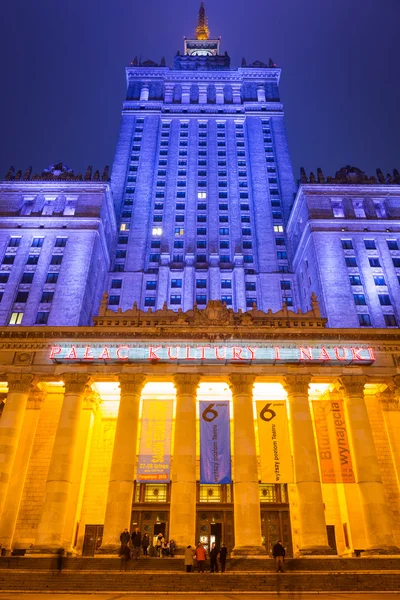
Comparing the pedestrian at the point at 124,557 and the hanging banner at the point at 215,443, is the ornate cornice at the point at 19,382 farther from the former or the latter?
the pedestrian at the point at 124,557

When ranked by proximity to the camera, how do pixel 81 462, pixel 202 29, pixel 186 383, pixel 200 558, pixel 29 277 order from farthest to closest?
1. pixel 202 29
2. pixel 29 277
3. pixel 186 383
4. pixel 81 462
5. pixel 200 558

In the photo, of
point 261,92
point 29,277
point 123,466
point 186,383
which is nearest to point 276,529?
point 186,383

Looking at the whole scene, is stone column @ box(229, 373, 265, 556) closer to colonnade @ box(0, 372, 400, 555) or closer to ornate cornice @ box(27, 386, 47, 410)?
colonnade @ box(0, 372, 400, 555)

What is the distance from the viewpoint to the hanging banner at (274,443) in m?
30.7

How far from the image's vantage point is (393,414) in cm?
3738

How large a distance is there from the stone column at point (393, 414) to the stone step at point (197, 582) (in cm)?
1349

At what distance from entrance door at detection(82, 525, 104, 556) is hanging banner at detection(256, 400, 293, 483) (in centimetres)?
1449

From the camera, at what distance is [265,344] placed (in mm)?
37094

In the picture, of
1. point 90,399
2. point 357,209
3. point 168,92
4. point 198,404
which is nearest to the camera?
point 198,404

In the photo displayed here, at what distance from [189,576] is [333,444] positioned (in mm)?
15361

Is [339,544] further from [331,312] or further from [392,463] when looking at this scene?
[331,312]

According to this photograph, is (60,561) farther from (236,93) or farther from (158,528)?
(236,93)

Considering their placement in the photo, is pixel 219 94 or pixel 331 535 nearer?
pixel 331 535

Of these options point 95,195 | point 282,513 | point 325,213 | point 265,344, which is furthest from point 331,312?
point 95,195
